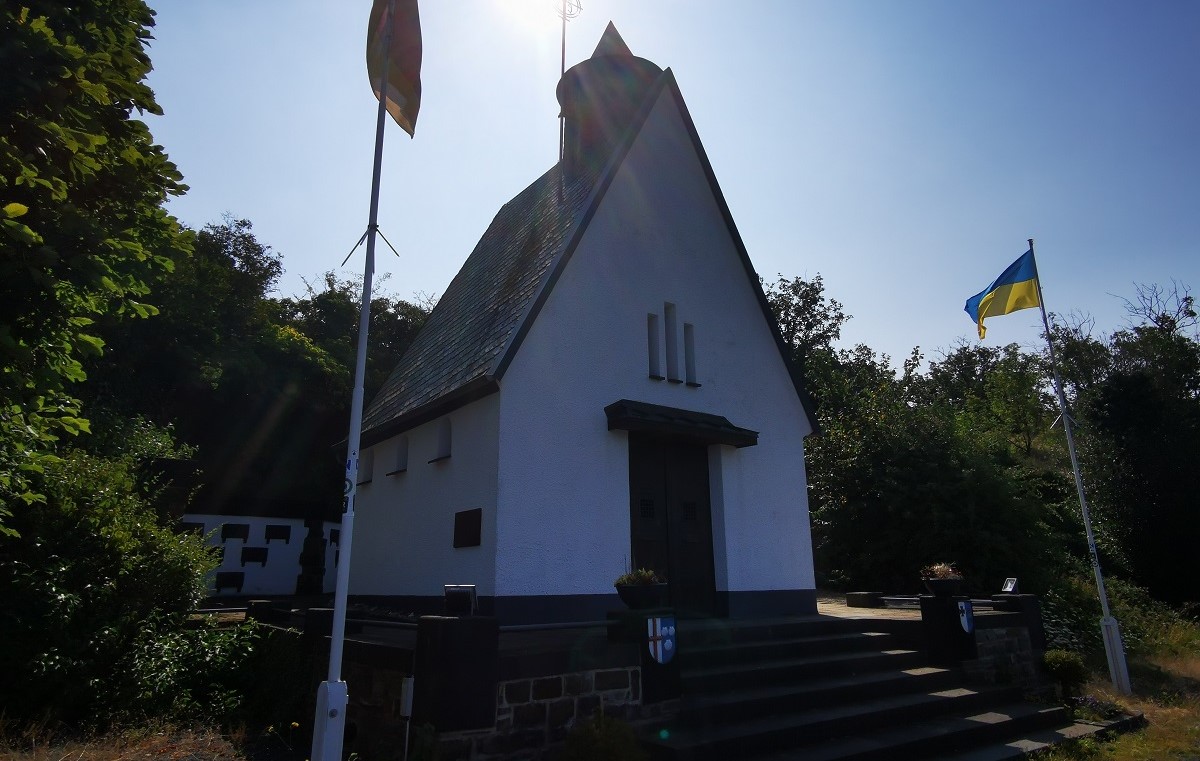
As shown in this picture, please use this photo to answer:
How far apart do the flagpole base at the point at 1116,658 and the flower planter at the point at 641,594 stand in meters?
8.45

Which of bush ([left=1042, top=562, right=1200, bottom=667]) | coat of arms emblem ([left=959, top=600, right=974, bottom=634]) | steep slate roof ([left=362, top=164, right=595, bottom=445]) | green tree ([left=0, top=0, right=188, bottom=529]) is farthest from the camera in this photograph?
bush ([left=1042, top=562, right=1200, bottom=667])

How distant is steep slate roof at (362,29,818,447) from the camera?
977 centimetres

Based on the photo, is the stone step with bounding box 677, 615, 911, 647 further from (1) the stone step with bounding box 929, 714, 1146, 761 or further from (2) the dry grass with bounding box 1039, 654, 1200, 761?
(2) the dry grass with bounding box 1039, 654, 1200, 761

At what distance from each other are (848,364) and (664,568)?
2872 centimetres

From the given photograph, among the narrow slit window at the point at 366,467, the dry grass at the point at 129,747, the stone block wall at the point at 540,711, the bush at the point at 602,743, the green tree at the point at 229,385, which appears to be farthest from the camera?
the green tree at the point at 229,385

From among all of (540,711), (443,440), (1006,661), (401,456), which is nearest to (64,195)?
(540,711)

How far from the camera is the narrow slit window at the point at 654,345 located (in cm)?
1130

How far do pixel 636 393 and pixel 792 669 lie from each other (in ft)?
14.7

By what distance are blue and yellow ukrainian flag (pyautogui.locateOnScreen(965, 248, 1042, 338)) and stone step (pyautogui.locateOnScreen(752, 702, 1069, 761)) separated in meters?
6.97

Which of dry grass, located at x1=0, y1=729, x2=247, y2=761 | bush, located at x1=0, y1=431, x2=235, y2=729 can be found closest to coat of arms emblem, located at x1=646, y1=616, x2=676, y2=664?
dry grass, located at x1=0, y1=729, x2=247, y2=761

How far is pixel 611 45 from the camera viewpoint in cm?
1644

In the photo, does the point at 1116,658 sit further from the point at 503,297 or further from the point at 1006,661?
the point at 503,297

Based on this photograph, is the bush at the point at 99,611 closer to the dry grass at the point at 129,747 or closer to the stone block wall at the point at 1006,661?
the dry grass at the point at 129,747

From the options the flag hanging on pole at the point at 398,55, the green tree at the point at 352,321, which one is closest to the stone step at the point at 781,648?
the flag hanging on pole at the point at 398,55
